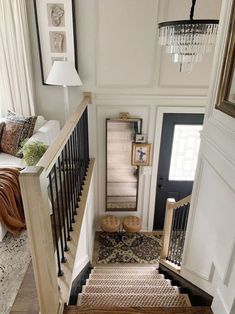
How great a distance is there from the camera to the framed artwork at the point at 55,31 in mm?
2996

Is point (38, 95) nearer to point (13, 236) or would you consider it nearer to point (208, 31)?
point (13, 236)

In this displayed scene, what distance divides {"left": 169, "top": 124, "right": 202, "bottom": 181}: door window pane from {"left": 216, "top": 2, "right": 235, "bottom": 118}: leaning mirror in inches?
85.8

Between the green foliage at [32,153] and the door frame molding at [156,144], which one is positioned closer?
the green foliage at [32,153]

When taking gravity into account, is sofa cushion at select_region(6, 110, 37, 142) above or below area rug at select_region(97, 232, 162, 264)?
above

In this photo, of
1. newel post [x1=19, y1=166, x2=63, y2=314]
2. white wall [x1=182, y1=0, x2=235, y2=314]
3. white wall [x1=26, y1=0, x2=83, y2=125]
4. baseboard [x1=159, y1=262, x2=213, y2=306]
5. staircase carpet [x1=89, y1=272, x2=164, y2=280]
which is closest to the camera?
newel post [x1=19, y1=166, x2=63, y2=314]

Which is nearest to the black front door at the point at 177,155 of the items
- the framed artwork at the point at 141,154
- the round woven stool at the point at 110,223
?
the framed artwork at the point at 141,154

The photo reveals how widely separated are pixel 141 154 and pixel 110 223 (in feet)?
4.21

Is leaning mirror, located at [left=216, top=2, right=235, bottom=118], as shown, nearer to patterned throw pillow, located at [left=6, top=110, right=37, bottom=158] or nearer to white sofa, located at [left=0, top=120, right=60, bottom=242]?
white sofa, located at [left=0, top=120, right=60, bottom=242]

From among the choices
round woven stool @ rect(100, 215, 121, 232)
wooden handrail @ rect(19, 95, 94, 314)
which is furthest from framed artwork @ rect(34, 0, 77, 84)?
round woven stool @ rect(100, 215, 121, 232)

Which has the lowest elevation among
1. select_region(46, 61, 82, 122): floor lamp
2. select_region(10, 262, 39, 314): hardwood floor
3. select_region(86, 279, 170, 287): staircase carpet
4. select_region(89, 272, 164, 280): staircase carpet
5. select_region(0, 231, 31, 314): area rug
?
Result: select_region(89, 272, 164, 280): staircase carpet

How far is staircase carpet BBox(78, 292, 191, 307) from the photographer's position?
72.2 inches

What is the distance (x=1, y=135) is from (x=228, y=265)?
2842 mm

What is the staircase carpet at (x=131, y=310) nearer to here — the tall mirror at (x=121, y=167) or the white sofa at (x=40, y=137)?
the white sofa at (x=40, y=137)

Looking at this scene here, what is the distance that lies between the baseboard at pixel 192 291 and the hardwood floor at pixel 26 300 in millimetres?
1182
